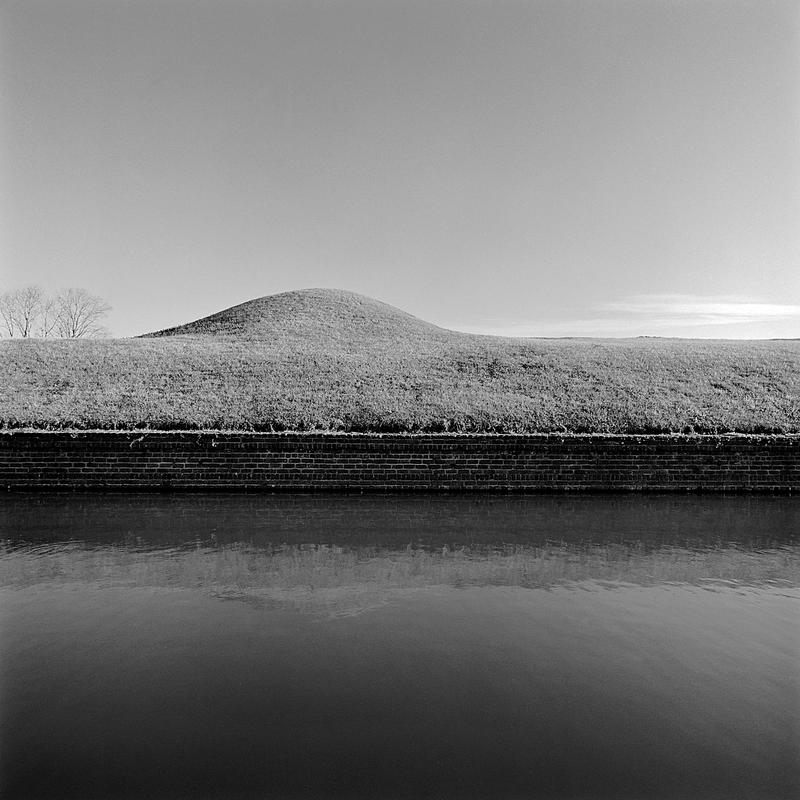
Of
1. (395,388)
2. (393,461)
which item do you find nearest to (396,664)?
(393,461)

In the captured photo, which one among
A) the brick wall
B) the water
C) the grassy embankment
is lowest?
the water

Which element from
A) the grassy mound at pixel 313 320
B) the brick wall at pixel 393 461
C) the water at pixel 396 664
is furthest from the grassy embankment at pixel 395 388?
the grassy mound at pixel 313 320

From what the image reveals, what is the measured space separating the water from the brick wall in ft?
7.14

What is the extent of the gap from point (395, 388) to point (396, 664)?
9.12 m

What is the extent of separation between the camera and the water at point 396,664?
8.43 feet

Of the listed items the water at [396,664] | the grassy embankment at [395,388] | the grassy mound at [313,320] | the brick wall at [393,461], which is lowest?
the water at [396,664]

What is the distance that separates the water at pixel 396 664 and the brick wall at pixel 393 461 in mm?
2176

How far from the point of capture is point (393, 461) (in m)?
8.79

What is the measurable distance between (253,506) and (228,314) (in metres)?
25.7

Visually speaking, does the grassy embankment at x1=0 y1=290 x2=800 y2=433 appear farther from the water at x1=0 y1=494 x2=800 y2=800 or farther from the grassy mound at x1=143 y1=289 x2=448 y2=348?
the grassy mound at x1=143 y1=289 x2=448 y2=348

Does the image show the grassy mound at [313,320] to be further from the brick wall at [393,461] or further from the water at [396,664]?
the water at [396,664]

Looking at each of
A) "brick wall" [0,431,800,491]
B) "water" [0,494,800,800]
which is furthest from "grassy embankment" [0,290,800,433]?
"water" [0,494,800,800]

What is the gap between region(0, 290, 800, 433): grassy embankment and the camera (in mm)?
10422

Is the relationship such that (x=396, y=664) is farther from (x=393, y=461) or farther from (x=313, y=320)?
(x=313, y=320)
